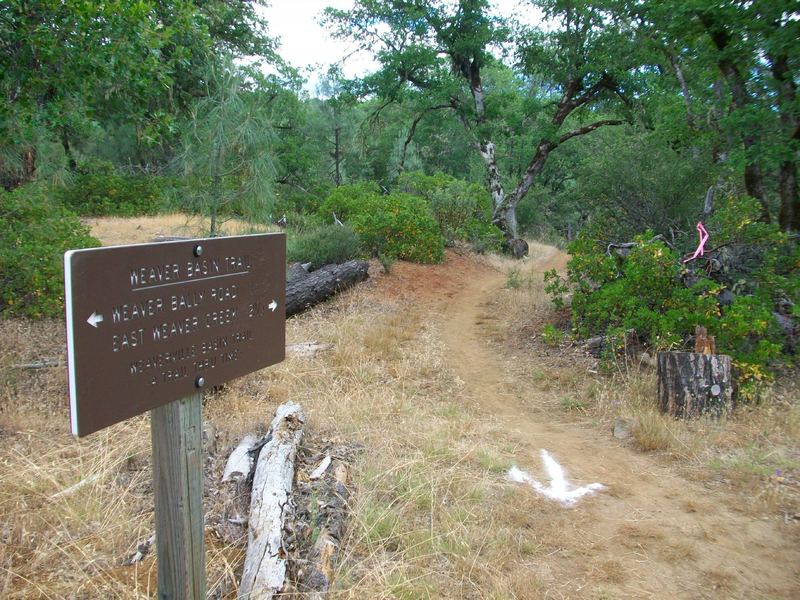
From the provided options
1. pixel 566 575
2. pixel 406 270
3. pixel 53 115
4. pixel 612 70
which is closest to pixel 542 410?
pixel 566 575

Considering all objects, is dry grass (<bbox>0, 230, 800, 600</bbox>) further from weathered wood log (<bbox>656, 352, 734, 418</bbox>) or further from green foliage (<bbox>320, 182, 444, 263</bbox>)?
green foliage (<bbox>320, 182, 444, 263</bbox>)

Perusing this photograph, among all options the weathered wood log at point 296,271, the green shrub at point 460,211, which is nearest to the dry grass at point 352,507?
the weathered wood log at point 296,271

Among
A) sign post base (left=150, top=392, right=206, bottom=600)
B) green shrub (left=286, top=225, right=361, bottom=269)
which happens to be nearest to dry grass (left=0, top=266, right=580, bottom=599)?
sign post base (left=150, top=392, right=206, bottom=600)

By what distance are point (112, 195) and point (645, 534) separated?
24046 millimetres

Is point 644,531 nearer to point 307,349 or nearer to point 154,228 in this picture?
point 307,349

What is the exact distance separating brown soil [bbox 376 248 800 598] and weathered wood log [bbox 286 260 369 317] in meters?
4.74

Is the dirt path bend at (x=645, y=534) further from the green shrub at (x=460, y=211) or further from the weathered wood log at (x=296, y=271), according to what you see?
the green shrub at (x=460, y=211)

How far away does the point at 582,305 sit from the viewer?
8797mm

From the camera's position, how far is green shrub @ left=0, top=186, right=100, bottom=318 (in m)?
8.52

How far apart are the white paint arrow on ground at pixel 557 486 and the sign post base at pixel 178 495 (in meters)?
2.97

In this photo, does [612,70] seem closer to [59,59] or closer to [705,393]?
[705,393]

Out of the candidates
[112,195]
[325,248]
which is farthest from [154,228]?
[112,195]

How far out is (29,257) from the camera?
8.52 m

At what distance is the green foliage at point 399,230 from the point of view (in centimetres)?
1511
